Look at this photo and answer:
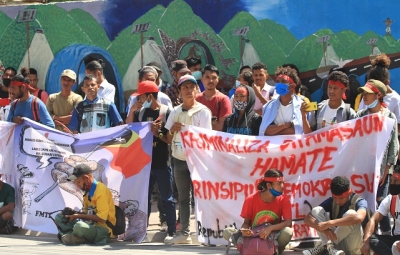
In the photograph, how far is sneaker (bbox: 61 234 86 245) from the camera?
1023 cm

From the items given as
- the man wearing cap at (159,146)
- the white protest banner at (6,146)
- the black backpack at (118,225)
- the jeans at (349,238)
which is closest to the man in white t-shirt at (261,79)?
the man wearing cap at (159,146)

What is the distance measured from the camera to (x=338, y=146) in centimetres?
957

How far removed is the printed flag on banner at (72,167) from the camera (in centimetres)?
1055

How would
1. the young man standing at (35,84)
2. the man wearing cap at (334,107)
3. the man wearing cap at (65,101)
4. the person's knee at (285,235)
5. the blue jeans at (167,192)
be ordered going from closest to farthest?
the person's knee at (285,235), the man wearing cap at (334,107), the blue jeans at (167,192), the man wearing cap at (65,101), the young man standing at (35,84)

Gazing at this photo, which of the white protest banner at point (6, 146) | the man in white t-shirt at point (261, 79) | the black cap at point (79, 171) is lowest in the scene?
the black cap at point (79, 171)

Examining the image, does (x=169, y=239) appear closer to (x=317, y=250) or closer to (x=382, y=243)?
(x=317, y=250)

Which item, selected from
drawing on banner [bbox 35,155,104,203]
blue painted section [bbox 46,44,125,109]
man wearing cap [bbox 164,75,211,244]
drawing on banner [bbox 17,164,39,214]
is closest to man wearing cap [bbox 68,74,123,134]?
drawing on banner [bbox 35,155,104,203]

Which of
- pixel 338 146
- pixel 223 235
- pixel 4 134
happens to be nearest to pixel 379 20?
pixel 338 146

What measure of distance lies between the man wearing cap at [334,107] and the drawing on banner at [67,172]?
263cm

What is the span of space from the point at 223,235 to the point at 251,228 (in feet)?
1.50

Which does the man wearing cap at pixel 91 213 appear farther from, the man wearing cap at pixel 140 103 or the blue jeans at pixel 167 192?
the man wearing cap at pixel 140 103

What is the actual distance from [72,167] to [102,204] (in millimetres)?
1003

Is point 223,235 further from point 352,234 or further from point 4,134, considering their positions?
point 4,134

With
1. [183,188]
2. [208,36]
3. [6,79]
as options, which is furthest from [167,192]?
[6,79]
